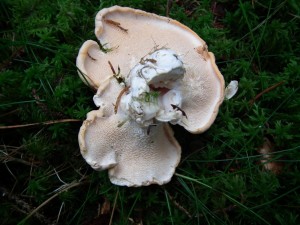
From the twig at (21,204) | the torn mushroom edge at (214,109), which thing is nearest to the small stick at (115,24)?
the torn mushroom edge at (214,109)

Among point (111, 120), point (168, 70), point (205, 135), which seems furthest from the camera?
point (205, 135)

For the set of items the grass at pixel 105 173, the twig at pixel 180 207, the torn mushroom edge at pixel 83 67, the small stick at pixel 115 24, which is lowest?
the twig at pixel 180 207

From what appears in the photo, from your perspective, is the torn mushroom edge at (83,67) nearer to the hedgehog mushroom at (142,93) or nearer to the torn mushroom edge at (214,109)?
the hedgehog mushroom at (142,93)

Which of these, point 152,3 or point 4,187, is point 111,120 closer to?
point 4,187

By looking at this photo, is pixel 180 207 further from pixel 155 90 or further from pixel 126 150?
pixel 155 90

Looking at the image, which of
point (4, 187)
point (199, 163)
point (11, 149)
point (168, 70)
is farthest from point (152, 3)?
point (4, 187)

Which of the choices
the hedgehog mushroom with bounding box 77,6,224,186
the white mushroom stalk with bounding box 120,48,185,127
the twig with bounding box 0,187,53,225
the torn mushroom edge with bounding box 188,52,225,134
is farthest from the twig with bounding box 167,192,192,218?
the twig with bounding box 0,187,53,225

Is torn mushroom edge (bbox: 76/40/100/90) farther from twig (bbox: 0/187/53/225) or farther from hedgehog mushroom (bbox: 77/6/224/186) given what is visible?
twig (bbox: 0/187/53/225)
